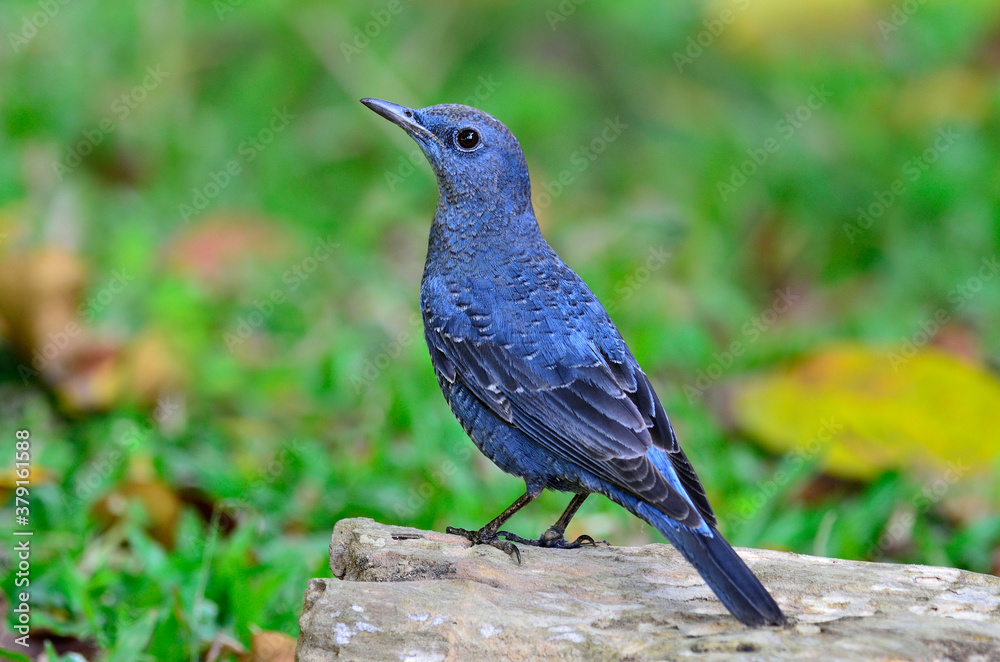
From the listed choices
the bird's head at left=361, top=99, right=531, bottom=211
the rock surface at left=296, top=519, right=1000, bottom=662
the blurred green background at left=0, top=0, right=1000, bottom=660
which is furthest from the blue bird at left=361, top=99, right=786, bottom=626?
the blurred green background at left=0, top=0, right=1000, bottom=660

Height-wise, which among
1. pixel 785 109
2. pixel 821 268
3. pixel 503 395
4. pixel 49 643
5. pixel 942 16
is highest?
pixel 942 16

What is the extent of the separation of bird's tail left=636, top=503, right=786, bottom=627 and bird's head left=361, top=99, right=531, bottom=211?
1600 mm

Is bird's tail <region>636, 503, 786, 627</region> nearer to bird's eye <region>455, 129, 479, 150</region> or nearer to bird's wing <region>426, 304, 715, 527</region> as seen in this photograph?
bird's wing <region>426, 304, 715, 527</region>

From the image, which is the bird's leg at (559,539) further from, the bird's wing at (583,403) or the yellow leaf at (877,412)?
the yellow leaf at (877,412)

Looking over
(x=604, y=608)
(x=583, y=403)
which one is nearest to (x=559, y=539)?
(x=583, y=403)

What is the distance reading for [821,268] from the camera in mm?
7863

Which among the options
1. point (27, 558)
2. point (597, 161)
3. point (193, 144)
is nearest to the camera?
point (27, 558)

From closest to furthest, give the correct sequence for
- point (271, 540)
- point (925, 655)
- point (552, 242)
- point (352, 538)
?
point (925, 655) → point (352, 538) → point (271, 540) → point (552, 242)

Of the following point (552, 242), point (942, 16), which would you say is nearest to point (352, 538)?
point (552, 242)

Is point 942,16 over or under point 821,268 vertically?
over

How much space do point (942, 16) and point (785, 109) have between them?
1.45 meters

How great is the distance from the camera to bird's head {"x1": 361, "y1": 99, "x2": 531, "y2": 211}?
169 inches

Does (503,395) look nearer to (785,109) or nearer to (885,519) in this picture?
(885,519)

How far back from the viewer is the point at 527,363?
3889 mm
